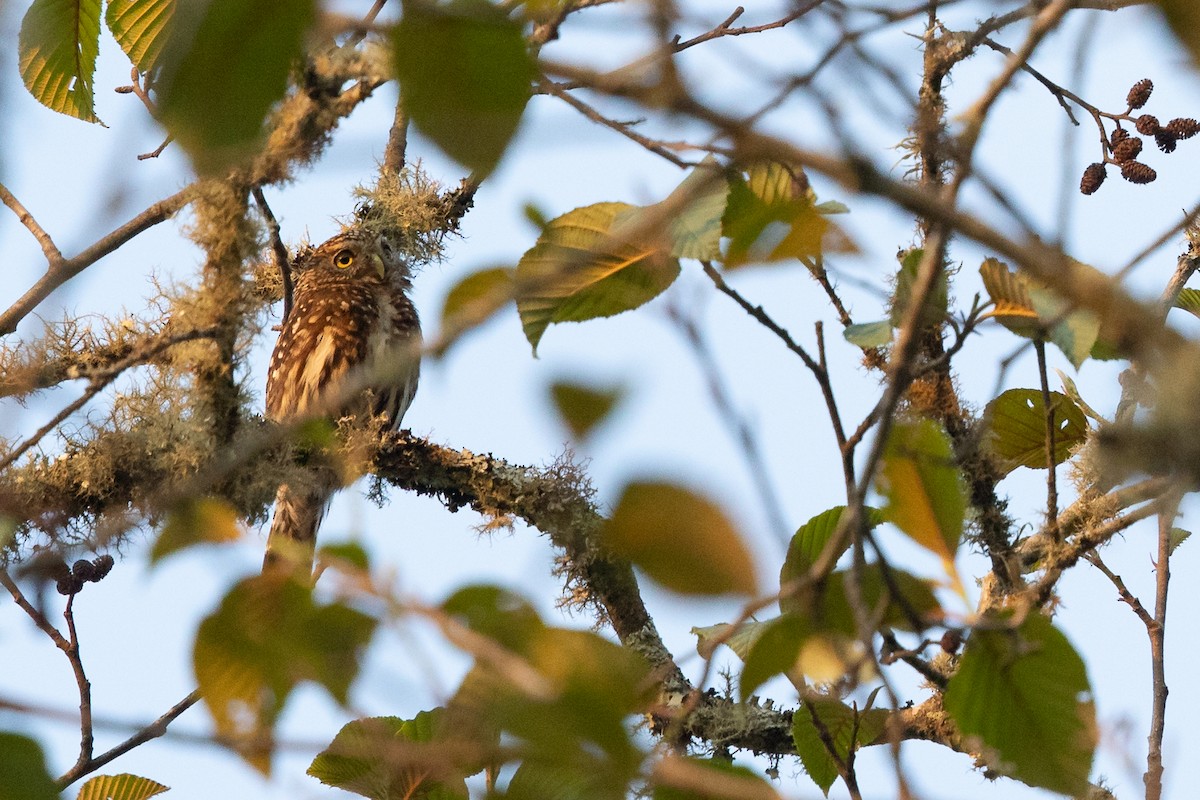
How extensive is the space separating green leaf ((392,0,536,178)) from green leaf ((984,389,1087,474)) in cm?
230

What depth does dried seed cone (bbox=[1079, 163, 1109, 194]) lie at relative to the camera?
3.11 meters

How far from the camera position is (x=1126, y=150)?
305 cm

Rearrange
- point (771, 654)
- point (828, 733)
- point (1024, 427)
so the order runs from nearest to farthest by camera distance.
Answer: point (771, 654) → point (828, 733) → point (1024, 427)

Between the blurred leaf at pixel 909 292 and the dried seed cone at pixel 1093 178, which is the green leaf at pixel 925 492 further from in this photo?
the dried seed cone at pixel 1093 178

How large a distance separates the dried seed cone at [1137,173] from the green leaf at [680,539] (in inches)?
98.8

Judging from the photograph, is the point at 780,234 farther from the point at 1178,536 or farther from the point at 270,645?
the point at 1178,536

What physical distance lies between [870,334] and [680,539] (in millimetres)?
705

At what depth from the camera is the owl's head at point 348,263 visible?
5.19 m

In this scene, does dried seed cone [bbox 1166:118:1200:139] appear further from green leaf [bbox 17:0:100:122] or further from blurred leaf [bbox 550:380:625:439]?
blurred leaf [bbox 550:380:625:439]

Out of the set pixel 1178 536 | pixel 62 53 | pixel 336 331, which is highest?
pixel 336 331

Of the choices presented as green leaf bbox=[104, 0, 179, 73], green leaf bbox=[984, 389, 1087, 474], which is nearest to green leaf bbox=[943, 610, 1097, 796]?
green leaf bbox=[984, 389, 1087, 474]

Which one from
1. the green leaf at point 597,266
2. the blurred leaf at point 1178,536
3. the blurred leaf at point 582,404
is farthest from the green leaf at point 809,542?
the blurred leaf at point 1178,536

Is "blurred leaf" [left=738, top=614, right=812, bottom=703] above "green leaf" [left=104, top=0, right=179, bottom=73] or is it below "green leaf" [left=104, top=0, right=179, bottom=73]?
below

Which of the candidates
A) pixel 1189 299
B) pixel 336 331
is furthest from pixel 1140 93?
pixel 336 331
